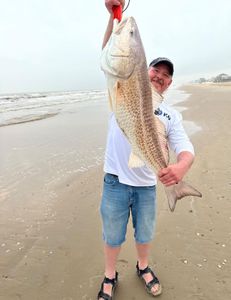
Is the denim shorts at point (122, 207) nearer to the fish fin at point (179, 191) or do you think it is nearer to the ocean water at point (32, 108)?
the fish fin at point (179, 191)

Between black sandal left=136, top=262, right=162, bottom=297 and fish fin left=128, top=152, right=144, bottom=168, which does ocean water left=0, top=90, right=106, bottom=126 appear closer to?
black sandal left=136, top=262, right=162, bottom=297

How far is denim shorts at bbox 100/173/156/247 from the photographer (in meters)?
3.34

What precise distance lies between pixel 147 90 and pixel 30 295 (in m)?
2.67

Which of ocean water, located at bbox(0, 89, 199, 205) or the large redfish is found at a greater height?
the large redfish

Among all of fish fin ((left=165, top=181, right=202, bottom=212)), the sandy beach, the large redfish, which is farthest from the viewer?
the sandy beach

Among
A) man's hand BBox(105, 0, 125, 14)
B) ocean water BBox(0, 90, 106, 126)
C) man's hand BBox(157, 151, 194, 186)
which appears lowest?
ocean water BBox(0, 90, 106, 126)

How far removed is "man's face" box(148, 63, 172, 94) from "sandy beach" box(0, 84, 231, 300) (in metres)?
2.19

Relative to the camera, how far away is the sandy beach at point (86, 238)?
3855 mm

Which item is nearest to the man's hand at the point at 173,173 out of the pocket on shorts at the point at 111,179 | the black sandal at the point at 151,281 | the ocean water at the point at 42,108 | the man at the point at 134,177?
the man at the point at 134,177

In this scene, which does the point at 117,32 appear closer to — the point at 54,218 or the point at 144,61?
the point at 144,61

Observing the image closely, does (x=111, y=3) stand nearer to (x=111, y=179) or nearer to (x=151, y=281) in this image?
(x=111, y=179)

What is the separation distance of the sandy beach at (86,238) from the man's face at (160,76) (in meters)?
2.19

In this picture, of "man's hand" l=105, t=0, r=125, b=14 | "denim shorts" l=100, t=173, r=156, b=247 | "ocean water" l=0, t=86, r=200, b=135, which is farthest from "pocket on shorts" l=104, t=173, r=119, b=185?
"ocean water" l=0, t=86, r=200, b=135

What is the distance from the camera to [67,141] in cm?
1168
